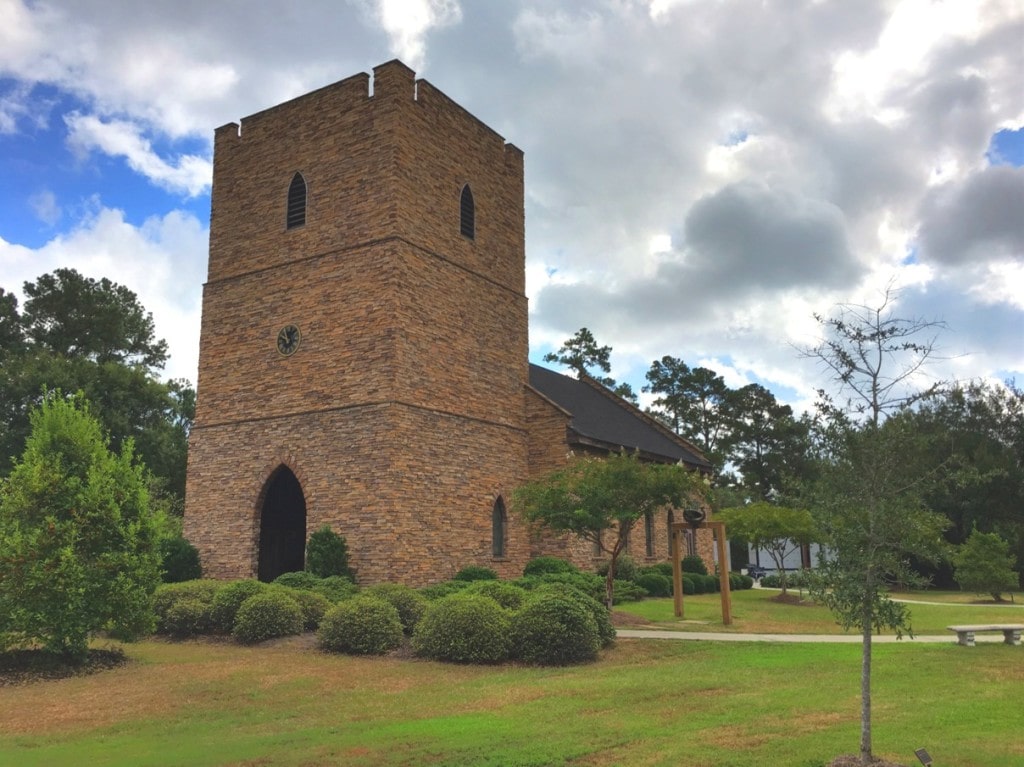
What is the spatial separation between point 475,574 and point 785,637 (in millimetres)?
8532

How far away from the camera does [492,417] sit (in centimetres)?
2608

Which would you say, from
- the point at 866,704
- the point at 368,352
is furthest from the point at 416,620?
the point at 866,704

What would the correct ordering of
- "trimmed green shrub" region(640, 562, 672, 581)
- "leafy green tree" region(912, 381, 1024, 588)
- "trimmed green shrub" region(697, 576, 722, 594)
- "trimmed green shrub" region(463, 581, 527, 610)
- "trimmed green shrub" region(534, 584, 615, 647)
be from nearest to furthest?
"trimmed green shrub" region(534, 584, 615, 647)
"trimmed green shrub" region(463, 581, 527, 610)
"trimmed green shrub" region(640, 562, 672, 581)
"trimmed green shrub" region(697, 576, 722, 594)
"leafy green tree" region(912, 381, 1024, 588)

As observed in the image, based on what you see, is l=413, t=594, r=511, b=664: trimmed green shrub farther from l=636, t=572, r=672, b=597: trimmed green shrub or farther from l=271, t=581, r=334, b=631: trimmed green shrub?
l=636, t=572, r=672, b=597: trimmed green shrub

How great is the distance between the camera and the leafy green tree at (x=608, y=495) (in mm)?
19781

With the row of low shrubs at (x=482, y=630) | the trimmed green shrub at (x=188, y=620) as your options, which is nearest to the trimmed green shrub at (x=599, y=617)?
the row of low shrubs at (x=482, y=630)

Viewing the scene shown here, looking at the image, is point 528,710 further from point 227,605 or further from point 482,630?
point 227,605

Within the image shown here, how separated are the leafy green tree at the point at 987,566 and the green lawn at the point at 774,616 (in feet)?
14.9

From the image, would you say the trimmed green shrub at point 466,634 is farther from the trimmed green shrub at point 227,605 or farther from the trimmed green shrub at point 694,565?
the trimmed green shrub at point 694,565

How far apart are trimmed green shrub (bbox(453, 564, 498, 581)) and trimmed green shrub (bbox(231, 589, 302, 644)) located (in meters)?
6.57

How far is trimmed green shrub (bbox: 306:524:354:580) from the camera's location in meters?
21.2

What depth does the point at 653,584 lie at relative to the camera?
2723cm

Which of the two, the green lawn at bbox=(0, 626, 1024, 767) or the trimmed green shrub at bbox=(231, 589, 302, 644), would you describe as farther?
the trimmed green shrub at bbox=(231, 589, 302, 644)

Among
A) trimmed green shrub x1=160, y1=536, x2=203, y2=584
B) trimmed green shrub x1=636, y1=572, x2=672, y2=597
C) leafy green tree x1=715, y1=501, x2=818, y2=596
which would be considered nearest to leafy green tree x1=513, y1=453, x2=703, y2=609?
trimmed green shrub x1=636, y1=572, x2=672, y2=597
